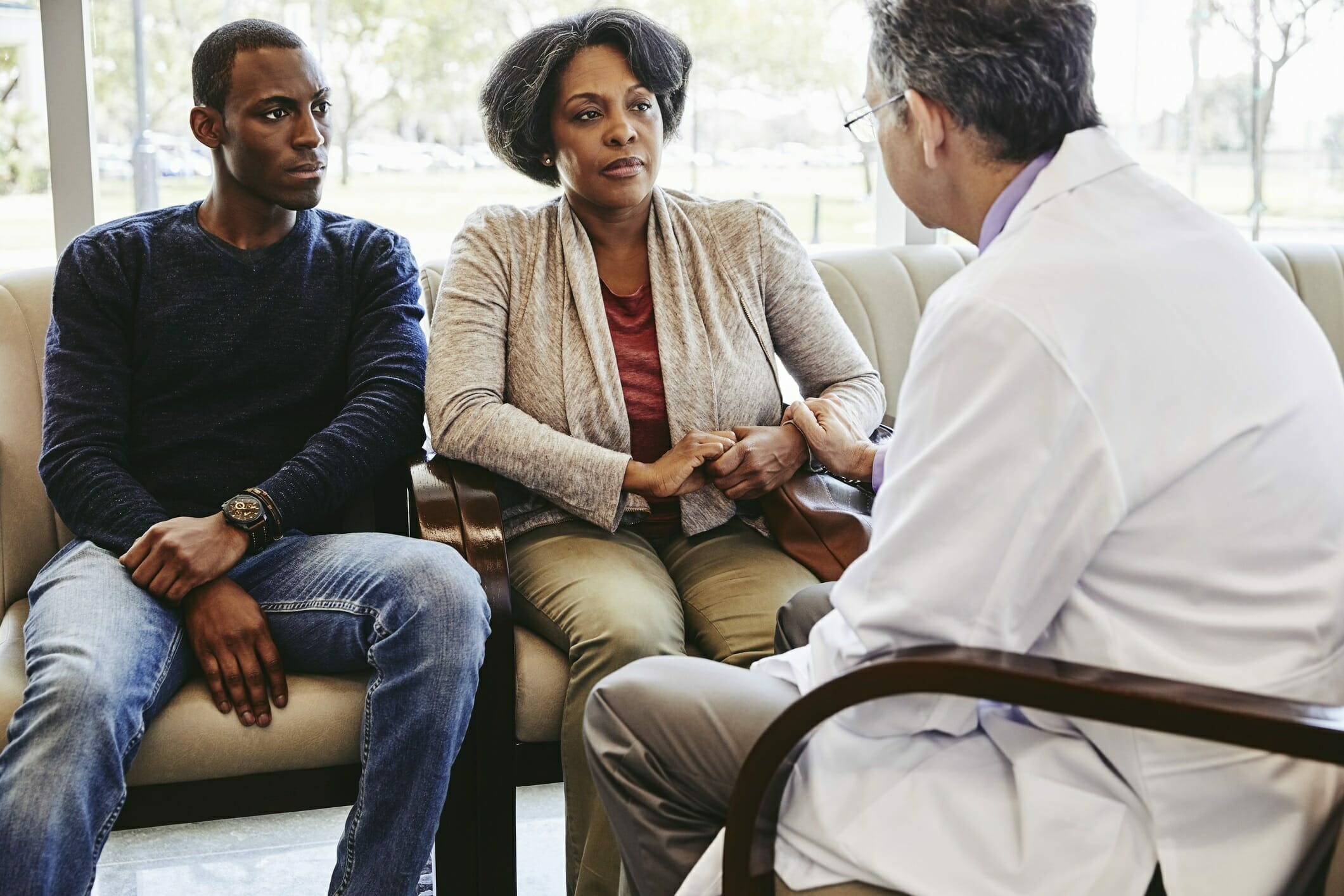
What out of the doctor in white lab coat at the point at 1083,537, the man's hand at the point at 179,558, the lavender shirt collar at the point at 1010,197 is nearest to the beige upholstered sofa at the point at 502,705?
the man's hand at the point at 179,558

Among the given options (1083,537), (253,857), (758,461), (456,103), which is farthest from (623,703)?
(456,103)

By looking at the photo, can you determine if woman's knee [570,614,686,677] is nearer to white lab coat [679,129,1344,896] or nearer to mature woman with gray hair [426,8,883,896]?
mature woman with gray hair [426,8,883,896]

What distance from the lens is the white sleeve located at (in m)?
1.09

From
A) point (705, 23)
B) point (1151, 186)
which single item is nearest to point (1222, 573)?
point (1151, 186)

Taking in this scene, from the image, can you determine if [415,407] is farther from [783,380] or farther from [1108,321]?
[1108,321]

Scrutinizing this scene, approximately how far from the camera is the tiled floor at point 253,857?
221 centimetres

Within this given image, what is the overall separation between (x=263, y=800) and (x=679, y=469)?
816 millimetres

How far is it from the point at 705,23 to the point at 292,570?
72.4 inches

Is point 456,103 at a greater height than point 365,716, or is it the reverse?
point 456,103

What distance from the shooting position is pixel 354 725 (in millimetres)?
1823

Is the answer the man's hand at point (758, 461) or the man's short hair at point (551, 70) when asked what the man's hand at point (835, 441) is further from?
the man's short hair at point (551, 70)

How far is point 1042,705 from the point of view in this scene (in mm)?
1095

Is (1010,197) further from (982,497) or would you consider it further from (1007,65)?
(982,497)

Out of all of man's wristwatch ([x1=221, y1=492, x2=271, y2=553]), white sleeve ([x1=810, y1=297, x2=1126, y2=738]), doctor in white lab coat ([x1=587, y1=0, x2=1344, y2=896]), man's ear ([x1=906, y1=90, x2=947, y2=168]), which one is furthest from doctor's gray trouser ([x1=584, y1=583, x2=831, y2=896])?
man's wristwatch ([x1=221, y1=492, x2=271, y2=553])
